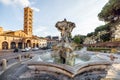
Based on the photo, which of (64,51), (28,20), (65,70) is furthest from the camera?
(28,20)

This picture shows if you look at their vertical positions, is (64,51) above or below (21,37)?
below

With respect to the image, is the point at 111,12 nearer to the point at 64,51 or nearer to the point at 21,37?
the point at 64,51

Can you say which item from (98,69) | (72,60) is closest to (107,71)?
(98,69)

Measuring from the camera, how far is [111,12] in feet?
112

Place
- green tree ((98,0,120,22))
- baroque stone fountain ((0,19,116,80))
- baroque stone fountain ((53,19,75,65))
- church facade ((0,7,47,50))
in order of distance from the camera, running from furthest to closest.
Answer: church facade ((0,7,47,50)) → green tree ((98,0,120,22)) → baroque stone fountain ((53,19,75,65)) → baroque stone fountain ((0,19,116,80))

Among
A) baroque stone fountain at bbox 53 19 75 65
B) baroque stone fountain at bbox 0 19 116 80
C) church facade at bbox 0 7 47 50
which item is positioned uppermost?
church facade at bbox 0 7 47 50

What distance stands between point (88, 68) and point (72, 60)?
165 centimetres

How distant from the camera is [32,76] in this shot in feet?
26.2

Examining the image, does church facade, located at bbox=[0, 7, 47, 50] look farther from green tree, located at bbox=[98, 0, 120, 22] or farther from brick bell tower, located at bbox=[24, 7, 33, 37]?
green tree, located at bbox=[98, 0, 120, 22]

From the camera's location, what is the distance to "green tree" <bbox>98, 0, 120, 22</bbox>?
31906 mm

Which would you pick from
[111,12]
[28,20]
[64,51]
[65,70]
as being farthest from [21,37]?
[65,70]

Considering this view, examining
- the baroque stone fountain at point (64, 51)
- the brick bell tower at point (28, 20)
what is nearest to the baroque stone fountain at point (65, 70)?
the baroque stone fountain at point (64, 51)

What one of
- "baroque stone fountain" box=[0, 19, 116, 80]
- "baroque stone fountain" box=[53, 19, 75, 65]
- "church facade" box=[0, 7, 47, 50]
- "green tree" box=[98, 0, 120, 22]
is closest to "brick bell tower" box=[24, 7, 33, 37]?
"church facade" box=[0, 7, 47, 50]

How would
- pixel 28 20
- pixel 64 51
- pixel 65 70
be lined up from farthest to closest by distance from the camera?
pixel 28 20 < pixel 64 51 < pixel 65 70
